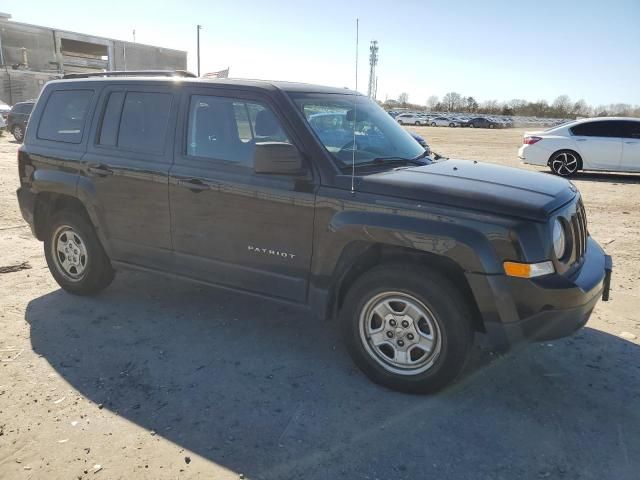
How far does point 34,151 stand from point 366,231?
11.7 feet

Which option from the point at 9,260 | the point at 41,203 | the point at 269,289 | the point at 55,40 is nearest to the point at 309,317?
the point at 269,289

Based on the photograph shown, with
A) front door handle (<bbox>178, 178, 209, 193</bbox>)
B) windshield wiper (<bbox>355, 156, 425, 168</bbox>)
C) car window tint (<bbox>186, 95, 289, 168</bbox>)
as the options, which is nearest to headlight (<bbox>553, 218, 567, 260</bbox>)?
windshield wiper (<bbox>355, 156, 425, 168</bbox>)

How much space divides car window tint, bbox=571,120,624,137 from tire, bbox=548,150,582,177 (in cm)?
55

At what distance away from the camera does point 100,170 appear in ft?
14.6

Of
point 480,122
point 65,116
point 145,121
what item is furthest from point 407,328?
point 480,122

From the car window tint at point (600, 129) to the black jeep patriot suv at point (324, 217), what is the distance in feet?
34.1

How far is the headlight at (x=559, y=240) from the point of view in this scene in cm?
307

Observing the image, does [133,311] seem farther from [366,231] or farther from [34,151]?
[366,231]

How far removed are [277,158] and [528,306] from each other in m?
1.79

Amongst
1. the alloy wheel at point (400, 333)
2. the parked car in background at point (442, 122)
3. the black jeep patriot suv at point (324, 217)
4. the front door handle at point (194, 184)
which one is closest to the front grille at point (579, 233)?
the black jeep patriot suv at point (324, 217)

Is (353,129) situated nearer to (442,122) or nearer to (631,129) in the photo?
(631,129)

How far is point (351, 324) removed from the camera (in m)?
3.50

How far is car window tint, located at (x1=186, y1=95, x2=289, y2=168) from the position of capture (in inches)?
149

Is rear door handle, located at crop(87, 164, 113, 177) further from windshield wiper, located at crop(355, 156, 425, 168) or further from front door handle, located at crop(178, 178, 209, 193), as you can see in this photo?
windshield wiper, located at crop(355, 156, 425, 168)
